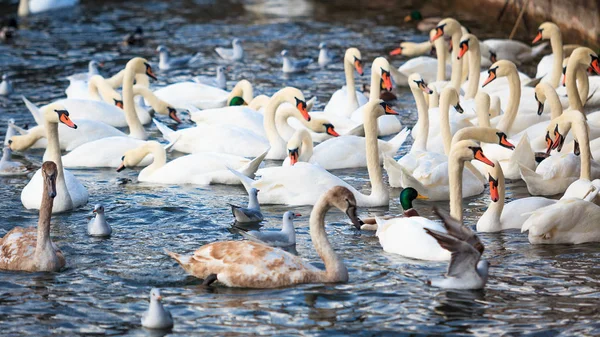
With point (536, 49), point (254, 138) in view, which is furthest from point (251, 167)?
point (536, 49)

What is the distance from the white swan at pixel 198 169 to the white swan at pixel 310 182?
74 centimetres

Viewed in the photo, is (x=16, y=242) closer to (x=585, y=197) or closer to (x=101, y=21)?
(x=585, y=197)

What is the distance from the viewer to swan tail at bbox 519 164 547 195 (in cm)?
1149

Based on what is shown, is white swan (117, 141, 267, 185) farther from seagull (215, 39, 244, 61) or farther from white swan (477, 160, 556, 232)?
seagull (215, 39, 244, 61)

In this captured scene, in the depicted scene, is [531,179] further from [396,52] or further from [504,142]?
[396,52]

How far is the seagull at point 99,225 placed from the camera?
1003cm

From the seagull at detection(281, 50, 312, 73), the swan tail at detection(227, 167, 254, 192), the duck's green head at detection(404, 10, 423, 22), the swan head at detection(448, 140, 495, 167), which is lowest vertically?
the swan tail at detection(227, 167, 254, 192)

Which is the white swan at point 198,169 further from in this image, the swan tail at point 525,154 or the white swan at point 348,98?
the white swan at point 348,98

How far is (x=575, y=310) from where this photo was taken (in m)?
8.02

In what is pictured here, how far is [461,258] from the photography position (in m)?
8.38

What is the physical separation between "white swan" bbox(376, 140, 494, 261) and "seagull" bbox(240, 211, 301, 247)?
0.76 meters

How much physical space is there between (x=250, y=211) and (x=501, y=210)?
90.5 inches

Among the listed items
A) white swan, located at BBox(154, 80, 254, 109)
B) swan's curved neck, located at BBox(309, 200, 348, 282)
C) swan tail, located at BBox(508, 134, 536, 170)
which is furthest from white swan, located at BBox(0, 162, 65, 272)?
white swan, located at BBox(154, 80, 254, 109)

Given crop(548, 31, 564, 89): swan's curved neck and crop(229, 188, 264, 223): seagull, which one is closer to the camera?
crop(229, 188, 264, 223): seagull
